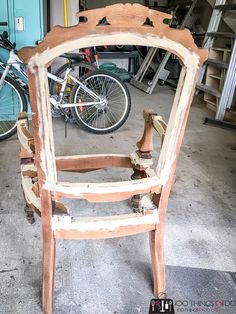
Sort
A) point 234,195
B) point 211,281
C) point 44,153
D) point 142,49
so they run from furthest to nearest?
point 142,49, point 234,195, point 211,281, point 44,153

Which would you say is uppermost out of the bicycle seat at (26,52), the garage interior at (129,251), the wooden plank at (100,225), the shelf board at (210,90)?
the bicycle seat at (26,52)

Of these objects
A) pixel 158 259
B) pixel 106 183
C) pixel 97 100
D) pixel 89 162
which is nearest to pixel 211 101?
pixel 97 100

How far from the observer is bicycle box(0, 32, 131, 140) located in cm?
304

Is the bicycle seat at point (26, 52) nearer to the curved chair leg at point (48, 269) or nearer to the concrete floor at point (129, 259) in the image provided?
the curved chair leg at point (48, 269)

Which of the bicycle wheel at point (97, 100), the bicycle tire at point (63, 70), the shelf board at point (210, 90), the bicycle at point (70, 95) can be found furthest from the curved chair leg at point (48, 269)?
the shelf board at point (210, 90)

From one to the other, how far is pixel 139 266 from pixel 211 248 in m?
0.41

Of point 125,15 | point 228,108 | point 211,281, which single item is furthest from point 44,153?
point 228,108

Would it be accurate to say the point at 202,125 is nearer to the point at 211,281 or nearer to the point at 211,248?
the point at 211,248

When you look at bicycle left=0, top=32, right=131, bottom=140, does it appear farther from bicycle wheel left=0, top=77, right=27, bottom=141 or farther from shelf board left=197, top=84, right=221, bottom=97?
shelf board left=197, top=84, right=221, bottom=97

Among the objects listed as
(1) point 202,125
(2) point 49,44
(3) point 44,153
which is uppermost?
(2) point 49,44

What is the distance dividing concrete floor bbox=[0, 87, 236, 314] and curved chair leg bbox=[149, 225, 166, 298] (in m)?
0.06

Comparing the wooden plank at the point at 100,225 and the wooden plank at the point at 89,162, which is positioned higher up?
the wooden plank at the point at 100,225

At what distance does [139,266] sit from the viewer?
1553mm

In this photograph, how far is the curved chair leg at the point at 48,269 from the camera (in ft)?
3.85
